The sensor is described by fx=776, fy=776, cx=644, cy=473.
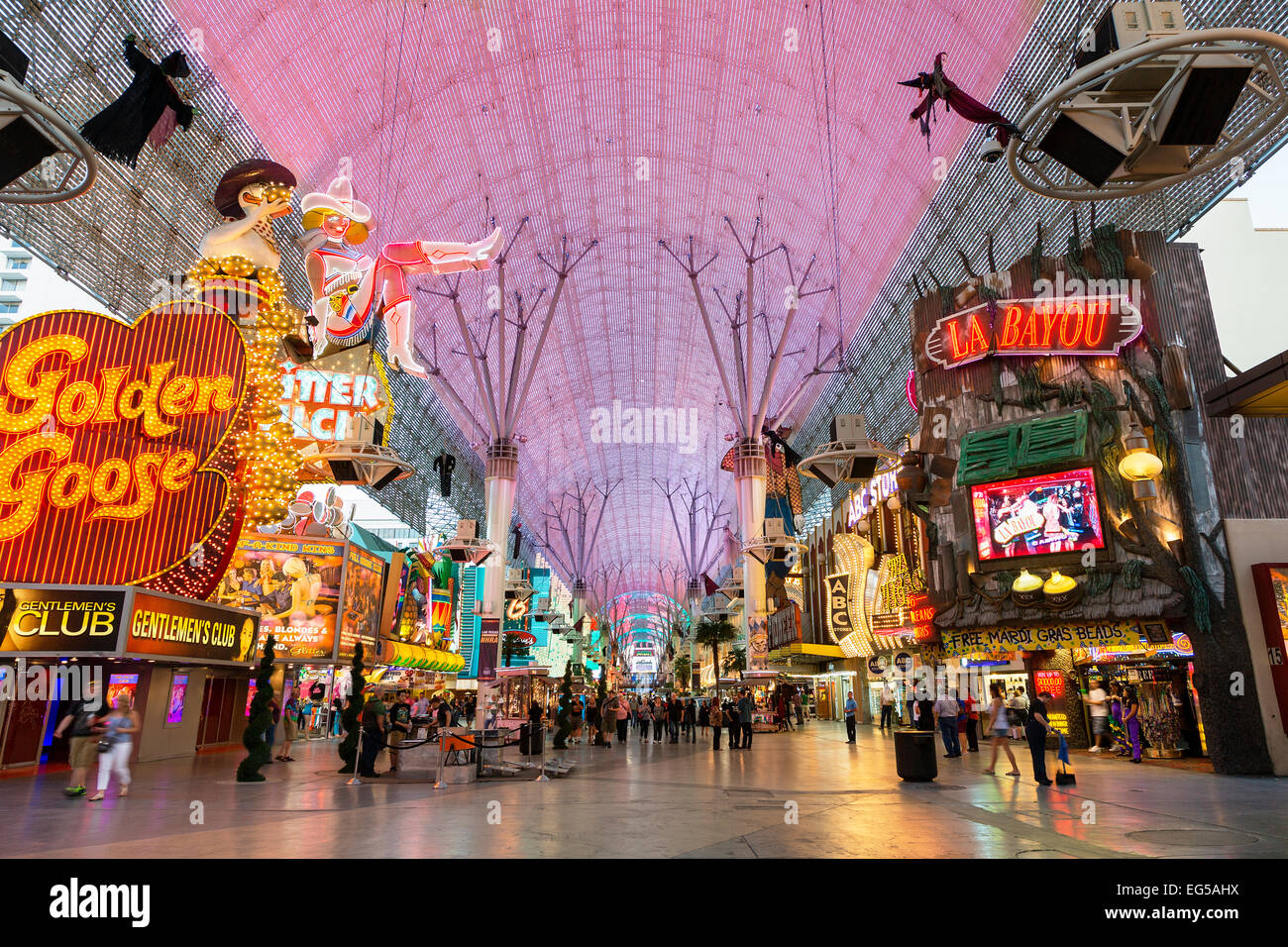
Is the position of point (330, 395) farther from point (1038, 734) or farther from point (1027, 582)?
point (1038, 734)

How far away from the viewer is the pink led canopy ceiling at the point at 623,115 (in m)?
23.8

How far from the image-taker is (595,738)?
88.0ft

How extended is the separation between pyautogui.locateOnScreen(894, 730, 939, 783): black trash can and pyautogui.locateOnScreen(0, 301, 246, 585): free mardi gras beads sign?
12467 millimetres

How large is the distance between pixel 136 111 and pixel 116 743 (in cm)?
1109

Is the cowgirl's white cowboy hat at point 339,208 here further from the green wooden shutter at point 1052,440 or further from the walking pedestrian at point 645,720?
the walking pedestrian at point 645,720

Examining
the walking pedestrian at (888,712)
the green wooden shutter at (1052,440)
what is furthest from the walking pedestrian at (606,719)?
the green wooden shutter at (1052,440)

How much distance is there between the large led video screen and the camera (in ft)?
52.7

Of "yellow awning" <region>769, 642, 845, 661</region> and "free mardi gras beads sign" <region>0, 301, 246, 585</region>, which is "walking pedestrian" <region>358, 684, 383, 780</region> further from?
"yellow awning" <region>769, 642, 845, 661</region>

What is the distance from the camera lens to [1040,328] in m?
17.4

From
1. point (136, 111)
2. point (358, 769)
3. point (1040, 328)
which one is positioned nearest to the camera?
point (358, 769)

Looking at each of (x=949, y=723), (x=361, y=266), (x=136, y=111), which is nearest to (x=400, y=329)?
(x=361, y=266)

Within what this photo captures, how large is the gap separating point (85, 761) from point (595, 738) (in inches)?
695

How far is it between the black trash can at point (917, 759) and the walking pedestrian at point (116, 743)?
37.4 feet
